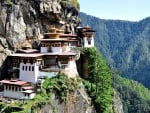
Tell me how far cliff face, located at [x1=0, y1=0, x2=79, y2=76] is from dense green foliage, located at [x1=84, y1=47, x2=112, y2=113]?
27.7 ft

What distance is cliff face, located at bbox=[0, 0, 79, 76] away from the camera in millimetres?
68438

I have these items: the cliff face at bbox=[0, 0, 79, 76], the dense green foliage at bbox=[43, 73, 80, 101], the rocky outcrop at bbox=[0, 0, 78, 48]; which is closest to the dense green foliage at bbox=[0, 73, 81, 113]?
the dense green foliage at bbox=[43, 73, 80, 101]

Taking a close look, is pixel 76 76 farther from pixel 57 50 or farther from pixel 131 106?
pixel 131 106

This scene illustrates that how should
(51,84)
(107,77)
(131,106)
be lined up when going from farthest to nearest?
(131,106) < (107,77) < (51,84)

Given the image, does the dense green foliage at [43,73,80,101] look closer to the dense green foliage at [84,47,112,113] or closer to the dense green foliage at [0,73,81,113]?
the dense green foliage at [0,73,81,113]

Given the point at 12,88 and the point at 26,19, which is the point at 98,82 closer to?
the point at 12,88

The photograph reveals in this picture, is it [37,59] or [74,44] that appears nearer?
[37,59]

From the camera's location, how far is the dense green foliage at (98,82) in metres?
69.6

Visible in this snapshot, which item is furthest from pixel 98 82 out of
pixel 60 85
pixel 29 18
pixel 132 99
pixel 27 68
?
pixel 132 99

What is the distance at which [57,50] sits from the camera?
2667 inches

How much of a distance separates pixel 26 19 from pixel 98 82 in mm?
17113

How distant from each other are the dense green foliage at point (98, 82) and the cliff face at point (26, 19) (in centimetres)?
844

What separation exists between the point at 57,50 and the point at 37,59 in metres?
4.75

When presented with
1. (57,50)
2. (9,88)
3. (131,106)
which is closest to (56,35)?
(57,50)
